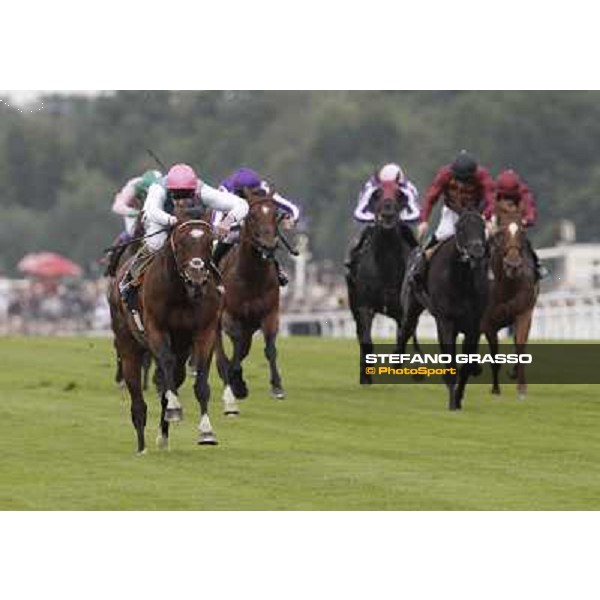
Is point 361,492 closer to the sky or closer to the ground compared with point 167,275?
closer to the ground

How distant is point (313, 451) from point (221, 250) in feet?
15.5

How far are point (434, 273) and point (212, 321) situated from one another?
5005 millimetres

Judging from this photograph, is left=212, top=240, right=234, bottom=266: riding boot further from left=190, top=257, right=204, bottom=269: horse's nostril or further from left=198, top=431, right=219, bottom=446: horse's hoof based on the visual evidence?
left=190, top=257, right=204, bottom=269: horse's nostril

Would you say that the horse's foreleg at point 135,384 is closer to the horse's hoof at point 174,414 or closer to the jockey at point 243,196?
the horse's hoof at point 174,414

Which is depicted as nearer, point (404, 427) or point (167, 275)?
point (167, 275)

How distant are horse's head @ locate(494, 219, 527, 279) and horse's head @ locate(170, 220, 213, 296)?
628cm

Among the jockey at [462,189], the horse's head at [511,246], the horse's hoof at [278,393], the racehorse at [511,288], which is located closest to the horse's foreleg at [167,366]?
the jockey at [462,189]

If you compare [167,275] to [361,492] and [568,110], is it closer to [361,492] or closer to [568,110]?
[361,492]

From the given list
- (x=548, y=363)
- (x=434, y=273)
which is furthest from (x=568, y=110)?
(x=434, y=273)

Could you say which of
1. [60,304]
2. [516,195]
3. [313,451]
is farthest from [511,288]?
[60,304]

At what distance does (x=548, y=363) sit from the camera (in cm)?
2786

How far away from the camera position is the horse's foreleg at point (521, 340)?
74.1 feet

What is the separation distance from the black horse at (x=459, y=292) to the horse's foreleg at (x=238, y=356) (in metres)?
1.65

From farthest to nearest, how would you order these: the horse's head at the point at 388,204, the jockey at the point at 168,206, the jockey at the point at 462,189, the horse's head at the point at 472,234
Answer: the horse's head at the point at 388,204, the jockey at the point at 462,189, the horse's head at the point at 472,234, the jockey at the point at 168,206
